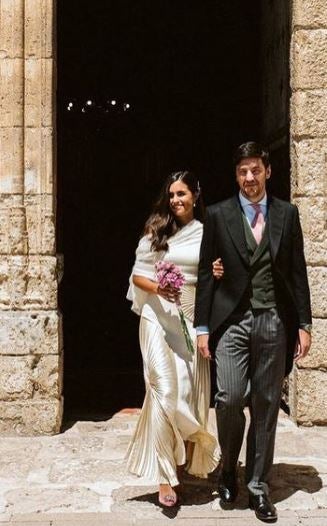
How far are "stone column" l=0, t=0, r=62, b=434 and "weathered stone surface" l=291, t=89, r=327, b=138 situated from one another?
2.04m

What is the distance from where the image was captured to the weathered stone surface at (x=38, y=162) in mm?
6379

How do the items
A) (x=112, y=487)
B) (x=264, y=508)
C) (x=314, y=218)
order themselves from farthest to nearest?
1. (x=314, y=218)
2. (x=112, y=487)
3. (x=264, y=508)

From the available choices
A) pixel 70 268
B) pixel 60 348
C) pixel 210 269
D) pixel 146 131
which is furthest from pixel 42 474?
pixel 146 131

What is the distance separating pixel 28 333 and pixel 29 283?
401 mm

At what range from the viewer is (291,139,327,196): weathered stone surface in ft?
21.3

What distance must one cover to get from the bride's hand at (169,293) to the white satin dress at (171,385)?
0.59 feet

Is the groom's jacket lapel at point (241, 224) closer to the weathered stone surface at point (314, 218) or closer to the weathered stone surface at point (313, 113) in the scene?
A: the weathered stone surface at point (314, 218)

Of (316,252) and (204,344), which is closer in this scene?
(204,344)

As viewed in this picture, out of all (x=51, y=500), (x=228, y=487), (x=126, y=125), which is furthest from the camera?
(x=126, y=125)

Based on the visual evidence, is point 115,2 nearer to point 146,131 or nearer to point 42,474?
point 146,131

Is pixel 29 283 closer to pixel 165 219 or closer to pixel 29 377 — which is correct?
pixel 29 377

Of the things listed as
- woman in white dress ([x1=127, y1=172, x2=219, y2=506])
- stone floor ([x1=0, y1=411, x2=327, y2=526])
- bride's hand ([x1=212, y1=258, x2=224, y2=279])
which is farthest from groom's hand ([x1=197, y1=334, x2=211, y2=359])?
stone floor ([x1=0, y1=411, x2=327, y2=526])

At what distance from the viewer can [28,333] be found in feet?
20.9

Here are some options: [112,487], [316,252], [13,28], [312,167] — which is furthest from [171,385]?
[13,28]
